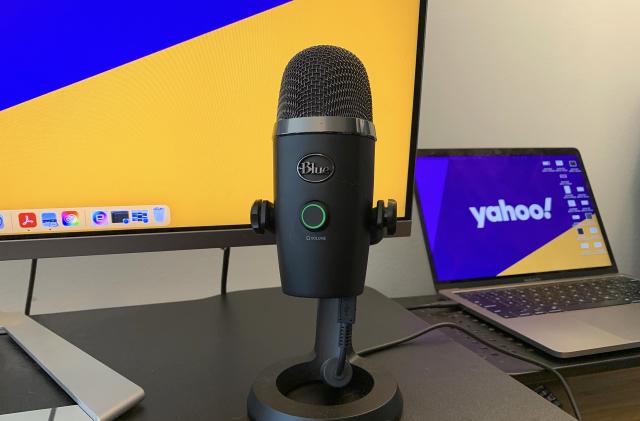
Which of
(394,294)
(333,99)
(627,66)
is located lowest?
(394,294)

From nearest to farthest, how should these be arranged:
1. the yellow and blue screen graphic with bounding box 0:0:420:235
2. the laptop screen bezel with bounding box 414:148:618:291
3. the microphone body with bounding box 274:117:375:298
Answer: the microphone body with bounding box 274:117:375:298 < the yellow and blue screen graphic with bounding box 0:0:420:235 < the laptop screen bezel with bounding box 414:148:618:291

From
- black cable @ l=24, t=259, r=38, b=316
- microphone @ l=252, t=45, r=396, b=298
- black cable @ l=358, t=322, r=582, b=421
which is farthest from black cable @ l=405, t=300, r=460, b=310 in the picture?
black cable @ l=24, t=259, r=38, b=316

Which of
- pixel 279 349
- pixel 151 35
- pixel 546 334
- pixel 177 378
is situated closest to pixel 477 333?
pixel 546 334

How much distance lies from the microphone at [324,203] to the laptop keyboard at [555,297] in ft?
1.10

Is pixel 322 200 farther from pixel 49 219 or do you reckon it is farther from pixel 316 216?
pixel 49 219

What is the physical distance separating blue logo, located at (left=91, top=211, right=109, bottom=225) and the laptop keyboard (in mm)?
457

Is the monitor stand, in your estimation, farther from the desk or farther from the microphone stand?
the desk

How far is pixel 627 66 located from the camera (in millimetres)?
925

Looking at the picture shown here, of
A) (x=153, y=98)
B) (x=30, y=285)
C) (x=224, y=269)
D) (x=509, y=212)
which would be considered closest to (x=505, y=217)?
(x=509, y=212)

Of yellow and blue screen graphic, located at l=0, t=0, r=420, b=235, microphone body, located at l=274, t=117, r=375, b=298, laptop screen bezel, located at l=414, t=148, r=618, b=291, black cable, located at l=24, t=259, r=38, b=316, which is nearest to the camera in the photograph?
microphone body, located at l=274, t=117, r=375, b=298

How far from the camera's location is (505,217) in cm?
75

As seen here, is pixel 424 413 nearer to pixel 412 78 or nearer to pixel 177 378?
pixel 177 378

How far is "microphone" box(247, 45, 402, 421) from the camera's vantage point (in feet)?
1.02

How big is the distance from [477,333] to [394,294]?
267 mm
